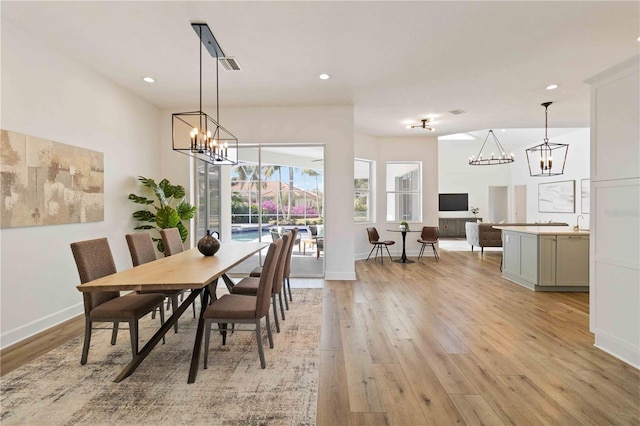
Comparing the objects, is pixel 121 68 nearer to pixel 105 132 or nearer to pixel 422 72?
pixel 105 132

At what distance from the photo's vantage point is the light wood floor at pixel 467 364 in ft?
6.24

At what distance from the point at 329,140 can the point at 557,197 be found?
8057mm

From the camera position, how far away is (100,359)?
254 centimetres

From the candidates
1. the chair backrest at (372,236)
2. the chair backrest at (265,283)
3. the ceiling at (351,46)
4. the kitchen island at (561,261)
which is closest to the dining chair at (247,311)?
the chair backrest at (265,283)

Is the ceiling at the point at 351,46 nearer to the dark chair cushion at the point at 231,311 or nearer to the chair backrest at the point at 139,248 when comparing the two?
the chair backrest at the point at 139,248

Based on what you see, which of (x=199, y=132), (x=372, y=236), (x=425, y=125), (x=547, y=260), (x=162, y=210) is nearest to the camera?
(x=199, y=132)

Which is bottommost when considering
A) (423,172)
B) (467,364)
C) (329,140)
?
(467,364)

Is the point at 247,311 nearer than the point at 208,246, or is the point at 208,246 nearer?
the point at 247,311

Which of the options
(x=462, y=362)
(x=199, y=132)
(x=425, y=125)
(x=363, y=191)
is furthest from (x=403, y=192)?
(x=199, y=132)

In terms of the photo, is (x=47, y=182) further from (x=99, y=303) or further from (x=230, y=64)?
(x=230, y=64)

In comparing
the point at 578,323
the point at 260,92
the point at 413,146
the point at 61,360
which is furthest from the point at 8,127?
the point at 413,146

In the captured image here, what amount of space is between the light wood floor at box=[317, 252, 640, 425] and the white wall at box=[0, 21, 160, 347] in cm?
290

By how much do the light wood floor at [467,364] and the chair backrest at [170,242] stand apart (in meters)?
1.96

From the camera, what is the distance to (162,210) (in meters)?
4.64
